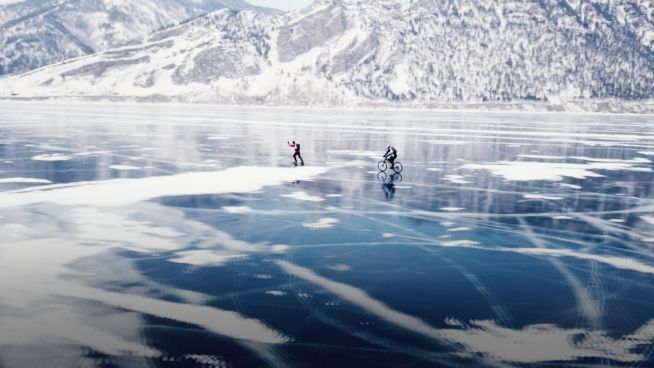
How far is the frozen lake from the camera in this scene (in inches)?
300

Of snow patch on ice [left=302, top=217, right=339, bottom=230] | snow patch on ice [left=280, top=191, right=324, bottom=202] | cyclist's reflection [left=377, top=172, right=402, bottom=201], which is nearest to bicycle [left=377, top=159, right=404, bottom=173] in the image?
cyclist's reflection [left=377, top=172, right=402, bottom=201]

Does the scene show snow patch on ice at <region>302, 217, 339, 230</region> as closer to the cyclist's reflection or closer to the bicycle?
the cyclist's reflection

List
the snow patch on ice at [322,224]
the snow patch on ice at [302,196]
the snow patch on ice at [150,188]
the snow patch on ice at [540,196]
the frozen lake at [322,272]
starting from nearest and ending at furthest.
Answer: the frozen lake at [322,272] < the snow patch on ice at [322,224] < the snow patch on ice at [150,188] < the snow patch on ice at [302,196] < the snow patch on ice at [540,196]

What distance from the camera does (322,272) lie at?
1081 cm

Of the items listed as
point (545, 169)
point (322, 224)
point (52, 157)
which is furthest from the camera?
point (52, 157)

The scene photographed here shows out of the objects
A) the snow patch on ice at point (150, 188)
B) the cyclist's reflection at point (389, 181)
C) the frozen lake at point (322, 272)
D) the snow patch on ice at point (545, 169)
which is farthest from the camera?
the snow patch on ice at point (545, 169)

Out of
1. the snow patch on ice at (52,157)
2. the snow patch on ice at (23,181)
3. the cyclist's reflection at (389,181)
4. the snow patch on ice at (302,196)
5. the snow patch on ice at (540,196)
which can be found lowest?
the snow patch on ice at (23,181)

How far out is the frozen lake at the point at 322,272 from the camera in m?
7.61

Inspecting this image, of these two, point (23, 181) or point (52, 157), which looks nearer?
point (23, 181)

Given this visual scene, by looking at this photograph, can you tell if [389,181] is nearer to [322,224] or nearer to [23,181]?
[322,224]

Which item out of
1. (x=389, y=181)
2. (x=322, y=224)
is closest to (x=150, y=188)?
(x=322, y=224)

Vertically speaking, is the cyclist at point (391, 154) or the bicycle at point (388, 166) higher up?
the cyclist at point (391, 154)

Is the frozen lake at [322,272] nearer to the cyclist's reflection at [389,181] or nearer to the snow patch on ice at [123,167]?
the cyclist's reflection at [389,181]

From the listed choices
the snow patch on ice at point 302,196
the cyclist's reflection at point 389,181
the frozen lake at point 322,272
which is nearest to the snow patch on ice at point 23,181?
the frozen lake at point 322,272
